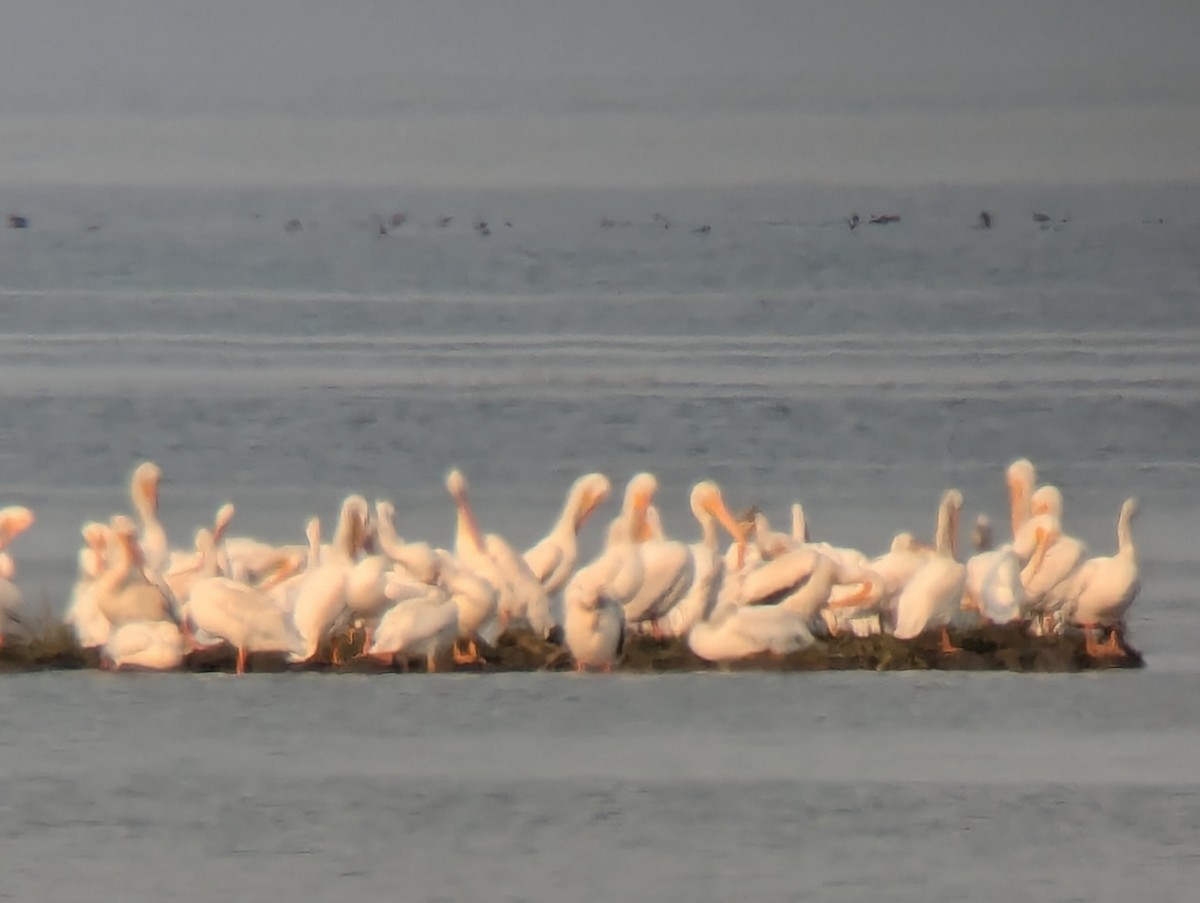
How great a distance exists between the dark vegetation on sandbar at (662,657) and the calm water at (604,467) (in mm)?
50

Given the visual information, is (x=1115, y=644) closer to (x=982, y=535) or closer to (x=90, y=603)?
(x=982, y=535)

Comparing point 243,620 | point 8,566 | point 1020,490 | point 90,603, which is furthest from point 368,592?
point 1020,490

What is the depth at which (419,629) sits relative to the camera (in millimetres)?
4102

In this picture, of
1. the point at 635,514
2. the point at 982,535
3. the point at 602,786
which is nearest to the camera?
the point at 602,786

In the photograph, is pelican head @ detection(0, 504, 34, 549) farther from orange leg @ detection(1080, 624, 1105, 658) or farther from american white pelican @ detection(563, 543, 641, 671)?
orange leg @ detection(1080, 624, 1105, 658)

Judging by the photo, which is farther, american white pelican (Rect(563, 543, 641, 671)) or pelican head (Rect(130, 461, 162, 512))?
pelican head (Rect(130, 461, 162, 512))

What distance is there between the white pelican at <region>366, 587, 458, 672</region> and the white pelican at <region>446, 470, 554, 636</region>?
188mm

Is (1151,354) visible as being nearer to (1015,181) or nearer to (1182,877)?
(1015,181)

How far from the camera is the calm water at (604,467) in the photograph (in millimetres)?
3688

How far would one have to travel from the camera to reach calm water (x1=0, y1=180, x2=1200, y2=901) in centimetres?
369

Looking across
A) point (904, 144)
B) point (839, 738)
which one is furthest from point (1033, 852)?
point (904, 144)

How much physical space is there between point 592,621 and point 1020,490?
4.27 ft

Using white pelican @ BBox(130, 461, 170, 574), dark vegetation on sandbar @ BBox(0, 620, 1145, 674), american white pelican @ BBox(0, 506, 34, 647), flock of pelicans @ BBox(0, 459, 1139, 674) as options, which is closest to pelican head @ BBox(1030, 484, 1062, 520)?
flock of pelicans @ BBox(0, 459, 1139, 674)

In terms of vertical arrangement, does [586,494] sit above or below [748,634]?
above
